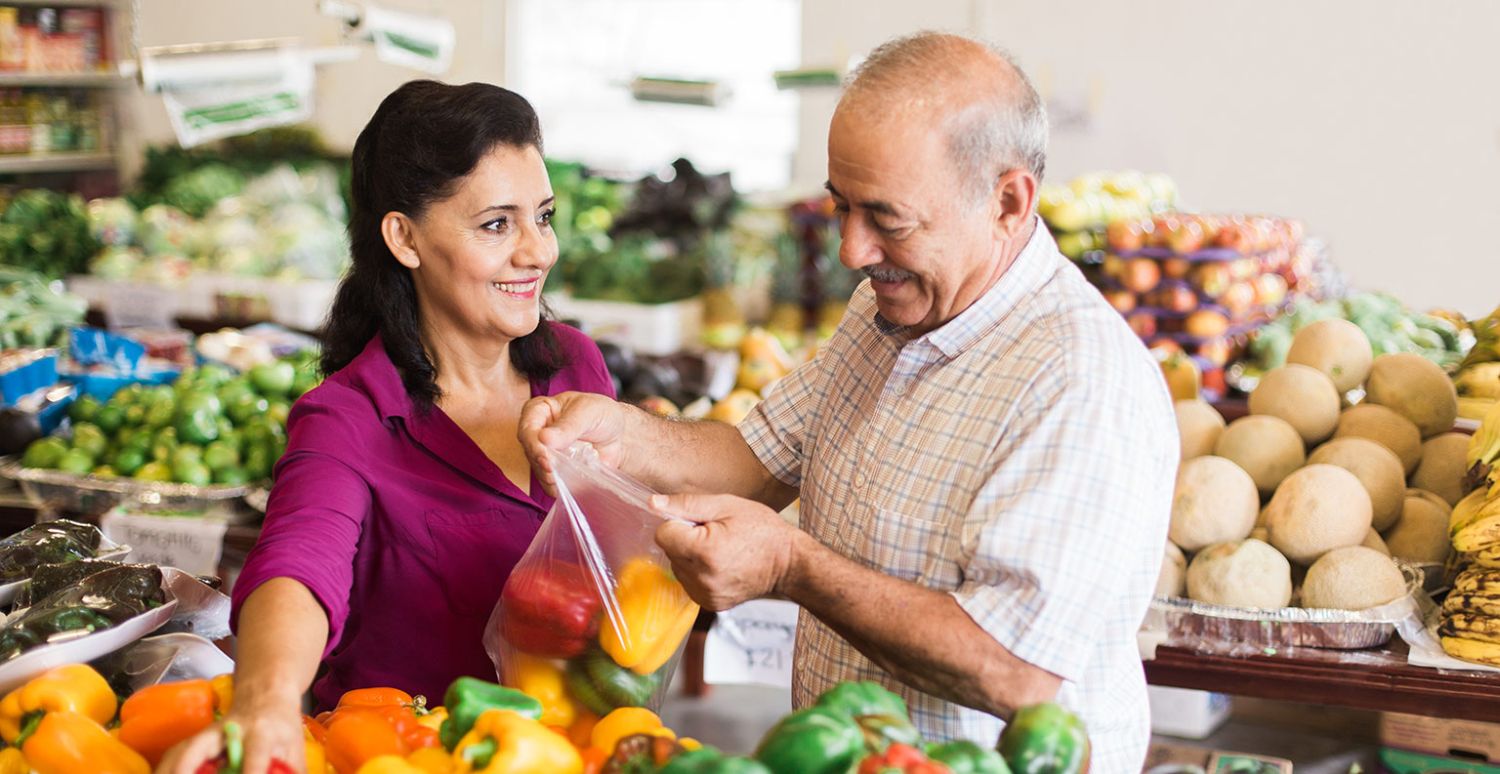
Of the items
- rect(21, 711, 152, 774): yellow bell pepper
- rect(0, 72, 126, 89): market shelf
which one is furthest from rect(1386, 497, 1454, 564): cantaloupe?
rect(0, 72, 126, 89): market shelf

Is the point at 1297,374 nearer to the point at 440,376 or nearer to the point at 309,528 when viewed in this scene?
the point at 440,376

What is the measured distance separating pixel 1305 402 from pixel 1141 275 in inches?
53.1

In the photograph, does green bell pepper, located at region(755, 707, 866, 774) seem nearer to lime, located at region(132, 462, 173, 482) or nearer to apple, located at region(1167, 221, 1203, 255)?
lime, located at region(132, 462, 173, 482)

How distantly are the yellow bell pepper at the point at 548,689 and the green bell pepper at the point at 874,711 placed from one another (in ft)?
1.63

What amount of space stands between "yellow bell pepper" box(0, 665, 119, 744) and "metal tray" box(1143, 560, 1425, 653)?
1822mm

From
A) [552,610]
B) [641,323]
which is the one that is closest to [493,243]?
[552,610]

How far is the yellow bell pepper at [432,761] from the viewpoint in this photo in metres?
1.31

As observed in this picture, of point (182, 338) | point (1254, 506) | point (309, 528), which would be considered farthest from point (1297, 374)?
point (182, 338)

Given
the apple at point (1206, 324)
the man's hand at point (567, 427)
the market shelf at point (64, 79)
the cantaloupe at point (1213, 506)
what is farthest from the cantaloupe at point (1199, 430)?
the market shelf at point (64, 79)

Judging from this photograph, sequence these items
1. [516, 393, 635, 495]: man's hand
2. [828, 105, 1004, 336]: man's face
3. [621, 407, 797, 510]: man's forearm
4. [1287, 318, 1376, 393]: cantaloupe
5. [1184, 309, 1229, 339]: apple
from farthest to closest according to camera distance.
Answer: [1184, 309, 1229, 339]: apple, [1287, 318, 1376, 393]: cantaloupe, [621, 407, 797, 510]: man's forearm, [516, 393, 635, 495]: man's hand, [828, 105, 1004, 336]: man's face

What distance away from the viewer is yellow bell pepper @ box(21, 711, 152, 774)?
139 cm

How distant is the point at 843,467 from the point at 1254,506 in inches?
49.5

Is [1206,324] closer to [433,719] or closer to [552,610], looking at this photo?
[552,610]

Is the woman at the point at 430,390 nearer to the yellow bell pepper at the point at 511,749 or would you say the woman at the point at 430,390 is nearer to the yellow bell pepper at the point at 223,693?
the yellow bell pepper at the point at 223,693
